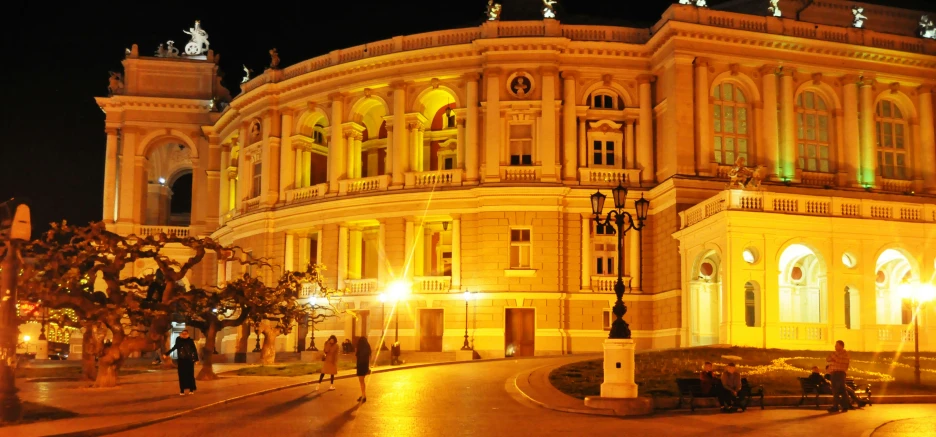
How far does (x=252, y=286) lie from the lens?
1545 inches

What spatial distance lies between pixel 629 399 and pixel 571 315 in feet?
89.4

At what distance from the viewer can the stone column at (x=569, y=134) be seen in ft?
178

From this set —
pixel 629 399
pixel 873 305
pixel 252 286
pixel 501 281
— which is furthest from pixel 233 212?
pixel 629 399

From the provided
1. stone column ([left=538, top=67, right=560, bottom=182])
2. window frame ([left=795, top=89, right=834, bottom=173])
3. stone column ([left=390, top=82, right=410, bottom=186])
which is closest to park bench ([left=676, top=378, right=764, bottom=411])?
stone column ([left=538, top=67, right=560, bottom=182])

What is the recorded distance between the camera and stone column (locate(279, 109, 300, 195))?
6184cm

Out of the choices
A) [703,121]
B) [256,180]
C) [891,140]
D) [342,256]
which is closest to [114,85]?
[256,180]

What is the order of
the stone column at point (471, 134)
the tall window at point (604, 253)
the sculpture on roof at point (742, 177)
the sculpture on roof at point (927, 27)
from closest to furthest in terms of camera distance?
the sculpture on roof at point (742, 177) → the tall window at point (604, 253) → the stone column at point (471, 134) → the sculpture on roof at point (927, 27)

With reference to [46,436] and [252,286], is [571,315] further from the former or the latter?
[46,436]

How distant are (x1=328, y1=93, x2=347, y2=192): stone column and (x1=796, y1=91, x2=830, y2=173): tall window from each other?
25.0 metres

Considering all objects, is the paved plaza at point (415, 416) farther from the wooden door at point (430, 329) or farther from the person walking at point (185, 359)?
the wooden door at point (430, 329)

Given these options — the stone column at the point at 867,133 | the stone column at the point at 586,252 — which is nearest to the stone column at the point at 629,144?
the stone column at the point at 586,252

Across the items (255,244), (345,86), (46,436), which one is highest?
(345,86)

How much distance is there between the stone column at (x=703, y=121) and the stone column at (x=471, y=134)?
453 inches

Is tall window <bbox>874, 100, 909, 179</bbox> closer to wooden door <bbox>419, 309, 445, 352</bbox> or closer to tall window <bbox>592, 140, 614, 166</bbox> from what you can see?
tall window <bbox>592, 140, 614, 166</bbox>
